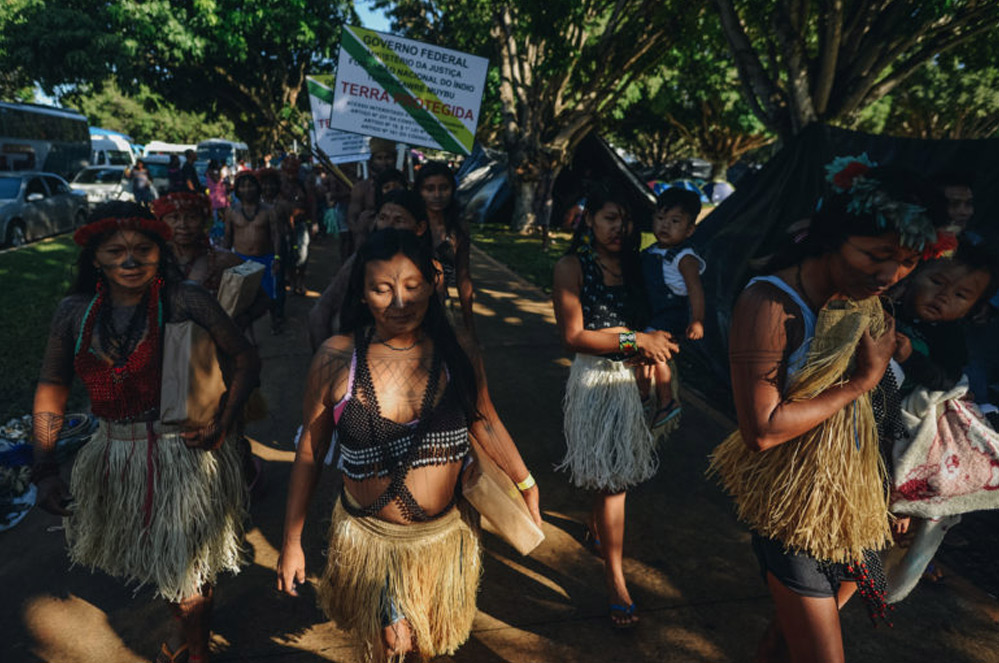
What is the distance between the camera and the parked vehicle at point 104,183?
1791 cm

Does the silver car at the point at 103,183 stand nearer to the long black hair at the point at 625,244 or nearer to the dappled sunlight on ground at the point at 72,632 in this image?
the dappled sunlight on ground at the point at 72,632

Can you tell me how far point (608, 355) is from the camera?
9.57 ft

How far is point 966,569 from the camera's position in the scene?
3.32 m

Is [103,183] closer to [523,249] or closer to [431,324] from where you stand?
[523,249]

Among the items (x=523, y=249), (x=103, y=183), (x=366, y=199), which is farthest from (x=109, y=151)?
(x=366, y=199)

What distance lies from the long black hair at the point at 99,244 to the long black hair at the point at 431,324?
880mm

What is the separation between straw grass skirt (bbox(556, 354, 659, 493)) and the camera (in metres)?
2.90

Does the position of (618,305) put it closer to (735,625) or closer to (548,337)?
(735,625)

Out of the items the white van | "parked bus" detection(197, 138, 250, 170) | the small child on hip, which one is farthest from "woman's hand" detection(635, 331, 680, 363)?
"parked bus" detection(197, 138, 250, 170)

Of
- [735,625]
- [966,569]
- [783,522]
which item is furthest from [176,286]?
[966,569]

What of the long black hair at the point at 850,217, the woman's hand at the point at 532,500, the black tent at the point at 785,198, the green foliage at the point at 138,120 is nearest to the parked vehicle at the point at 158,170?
the black tent at the point at 785,198

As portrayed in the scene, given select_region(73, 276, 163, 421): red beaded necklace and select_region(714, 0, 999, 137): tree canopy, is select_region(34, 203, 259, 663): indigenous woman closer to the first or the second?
select_region(73, 276, 163, 421): red beaded necklace

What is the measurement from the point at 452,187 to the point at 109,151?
3054 cm

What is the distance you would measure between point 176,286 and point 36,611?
6.25 ft
